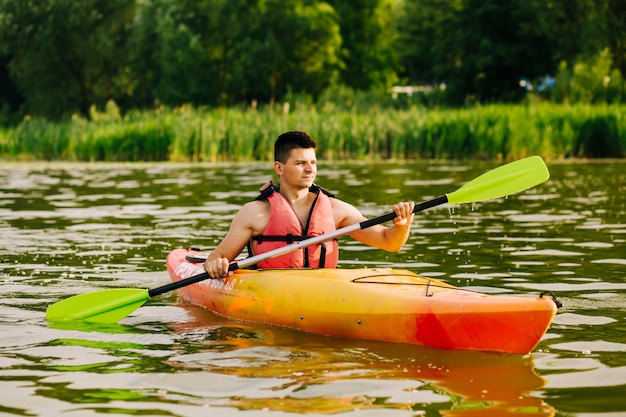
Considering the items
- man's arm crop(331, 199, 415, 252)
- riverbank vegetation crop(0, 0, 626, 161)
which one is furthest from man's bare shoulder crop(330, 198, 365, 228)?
riverbank vegetation crop(0, 0, 626, 161)

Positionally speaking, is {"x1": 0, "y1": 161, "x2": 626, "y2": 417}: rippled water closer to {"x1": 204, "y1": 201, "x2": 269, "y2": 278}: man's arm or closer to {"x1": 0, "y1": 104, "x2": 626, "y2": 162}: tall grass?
{"x1": 204, "y1": 201, "x2": 269, "y2": 278}: man's arm

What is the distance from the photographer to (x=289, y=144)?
21.9 feet

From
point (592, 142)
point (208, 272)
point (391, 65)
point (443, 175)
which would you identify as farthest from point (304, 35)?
point (208, 272)

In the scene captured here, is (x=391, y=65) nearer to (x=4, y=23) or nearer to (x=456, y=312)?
(x=4, y=23)

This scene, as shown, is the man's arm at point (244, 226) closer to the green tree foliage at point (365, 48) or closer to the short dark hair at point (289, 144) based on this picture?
the short dark hair at point (289, 144)

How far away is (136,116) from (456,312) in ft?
60.4

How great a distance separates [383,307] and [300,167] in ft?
3.64

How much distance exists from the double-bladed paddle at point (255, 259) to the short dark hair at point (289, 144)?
1.63ft

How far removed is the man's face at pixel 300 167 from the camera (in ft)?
21.9

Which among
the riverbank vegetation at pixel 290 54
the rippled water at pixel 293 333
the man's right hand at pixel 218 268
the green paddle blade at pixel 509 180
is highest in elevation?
the riverbank vegetation at pixel 290 54

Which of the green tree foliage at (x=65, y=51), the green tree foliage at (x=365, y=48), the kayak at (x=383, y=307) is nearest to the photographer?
the kayak at (x=383, y=307)

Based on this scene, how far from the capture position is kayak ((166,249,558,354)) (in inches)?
216

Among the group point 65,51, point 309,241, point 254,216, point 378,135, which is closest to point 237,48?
point 65,51

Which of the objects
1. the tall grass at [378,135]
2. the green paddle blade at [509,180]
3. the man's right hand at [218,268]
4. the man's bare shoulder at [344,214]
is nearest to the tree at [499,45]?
the tall grass at [378,135]
